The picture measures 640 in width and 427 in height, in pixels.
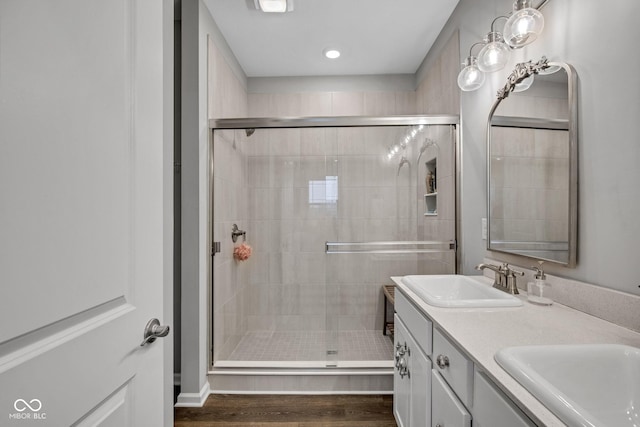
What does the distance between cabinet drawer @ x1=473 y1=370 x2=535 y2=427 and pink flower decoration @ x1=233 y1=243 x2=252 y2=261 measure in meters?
1.90

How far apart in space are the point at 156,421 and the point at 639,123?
1646 millimetres

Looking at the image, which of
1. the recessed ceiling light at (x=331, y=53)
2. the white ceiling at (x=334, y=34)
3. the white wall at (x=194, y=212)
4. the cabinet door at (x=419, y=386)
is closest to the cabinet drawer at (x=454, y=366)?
the cabinet door at (x=419, y=386)

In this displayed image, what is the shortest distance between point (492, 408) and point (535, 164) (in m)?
1.07

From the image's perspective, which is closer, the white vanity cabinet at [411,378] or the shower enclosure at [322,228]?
the white vanity cabinet at [411,378]

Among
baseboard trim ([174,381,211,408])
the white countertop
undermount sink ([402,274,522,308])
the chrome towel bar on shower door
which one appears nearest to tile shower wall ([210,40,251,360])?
baseboard trim ([174,381,211,408])

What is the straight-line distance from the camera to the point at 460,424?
33.5 inches

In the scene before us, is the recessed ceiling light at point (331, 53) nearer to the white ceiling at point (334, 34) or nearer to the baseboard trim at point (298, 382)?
the white ceiling at point (334, 34)

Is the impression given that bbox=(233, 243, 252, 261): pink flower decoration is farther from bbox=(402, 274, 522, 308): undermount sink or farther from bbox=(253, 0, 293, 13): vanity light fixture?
bbox=(253, 0, 293, 13): vanity light fixture

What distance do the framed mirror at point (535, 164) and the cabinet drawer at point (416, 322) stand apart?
1.93 feet

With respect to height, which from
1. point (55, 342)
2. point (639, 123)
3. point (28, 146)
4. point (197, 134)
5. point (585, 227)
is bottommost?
point (55, 342)

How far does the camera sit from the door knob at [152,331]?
2.49ft

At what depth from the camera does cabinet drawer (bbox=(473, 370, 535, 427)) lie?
0.61 metres

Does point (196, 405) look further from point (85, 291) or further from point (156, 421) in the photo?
point (85, 291)

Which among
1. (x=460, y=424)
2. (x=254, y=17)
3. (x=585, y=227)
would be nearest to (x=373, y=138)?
(x=254, y=17)
